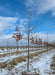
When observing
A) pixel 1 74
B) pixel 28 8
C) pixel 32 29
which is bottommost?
pixel 1 74

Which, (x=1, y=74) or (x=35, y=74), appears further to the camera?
(x=1, y=74)

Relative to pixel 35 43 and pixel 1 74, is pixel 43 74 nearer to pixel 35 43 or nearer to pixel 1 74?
pixel 1 74

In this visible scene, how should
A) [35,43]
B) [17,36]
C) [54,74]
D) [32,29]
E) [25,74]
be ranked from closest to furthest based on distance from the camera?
[25,74], [54,74], [32,29], [17,36], [35,43]

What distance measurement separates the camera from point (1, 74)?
4957mm

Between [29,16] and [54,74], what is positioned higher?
[29,16]

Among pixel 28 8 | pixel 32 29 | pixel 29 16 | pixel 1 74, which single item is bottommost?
pixel 1 74

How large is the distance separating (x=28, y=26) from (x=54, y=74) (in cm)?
328

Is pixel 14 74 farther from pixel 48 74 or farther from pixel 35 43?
pixel 35 43

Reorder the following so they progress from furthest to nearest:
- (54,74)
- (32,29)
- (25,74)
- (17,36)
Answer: (17,36) < (32,29) < (54,74) < (25,74)

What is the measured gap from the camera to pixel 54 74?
15.9 feet

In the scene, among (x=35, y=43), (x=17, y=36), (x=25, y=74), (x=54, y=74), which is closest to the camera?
(x=25, y=74)

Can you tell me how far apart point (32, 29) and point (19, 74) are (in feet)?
9.17

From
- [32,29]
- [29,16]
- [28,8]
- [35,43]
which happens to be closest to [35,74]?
[32,29]

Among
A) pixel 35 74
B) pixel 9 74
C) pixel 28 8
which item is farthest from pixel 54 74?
pixel 28 8
